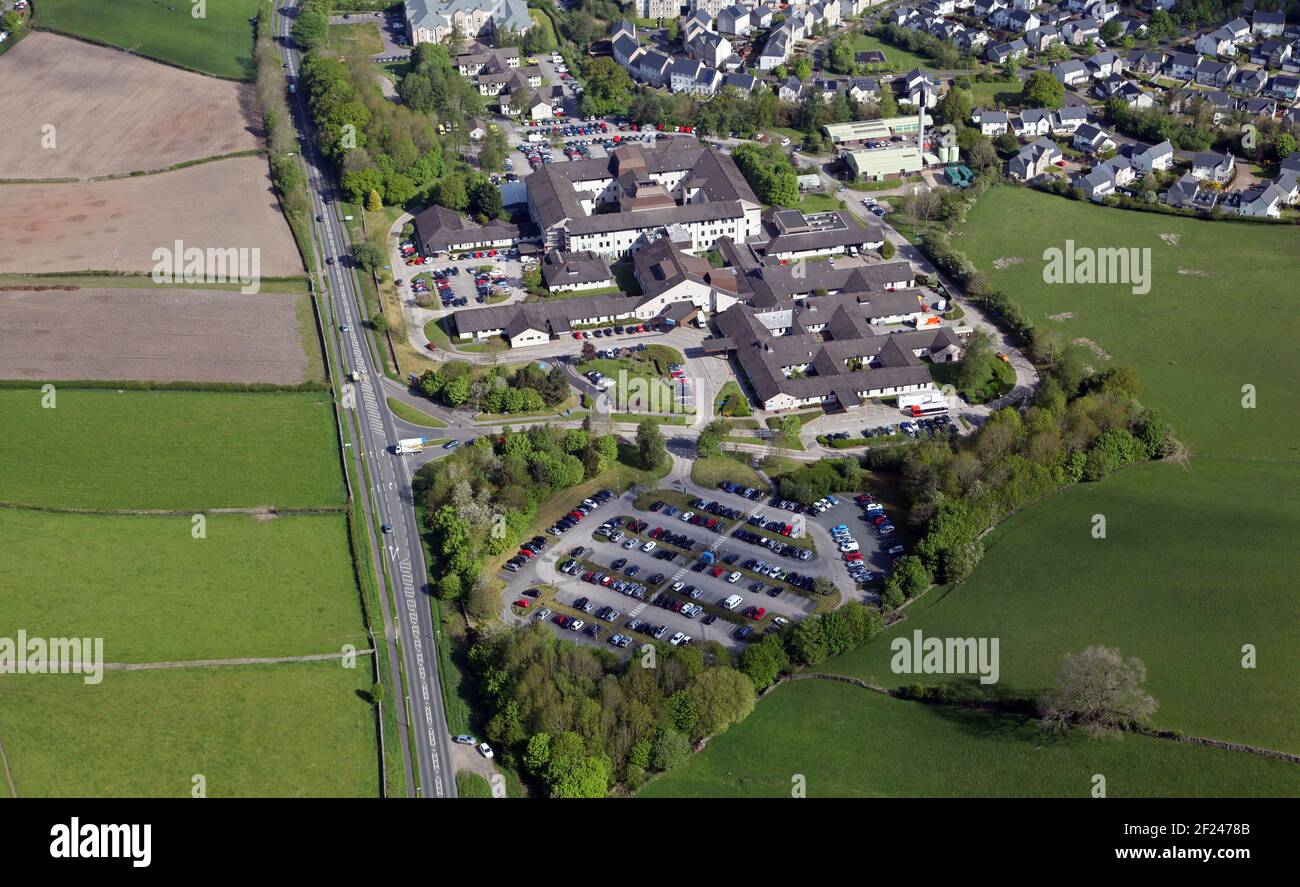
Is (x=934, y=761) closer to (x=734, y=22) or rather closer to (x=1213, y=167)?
(x=1213, y=167)

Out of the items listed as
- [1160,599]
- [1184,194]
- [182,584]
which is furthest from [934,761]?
[1184,194]

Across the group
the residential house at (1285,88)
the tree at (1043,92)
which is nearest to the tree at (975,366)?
the tree at (1043,92)

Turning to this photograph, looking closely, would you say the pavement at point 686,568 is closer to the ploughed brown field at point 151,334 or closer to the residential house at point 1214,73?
the ploughed brown field at point 151,334

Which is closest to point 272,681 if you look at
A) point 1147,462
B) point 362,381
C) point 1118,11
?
point 362,381

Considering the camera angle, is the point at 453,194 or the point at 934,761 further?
the point at 453,194

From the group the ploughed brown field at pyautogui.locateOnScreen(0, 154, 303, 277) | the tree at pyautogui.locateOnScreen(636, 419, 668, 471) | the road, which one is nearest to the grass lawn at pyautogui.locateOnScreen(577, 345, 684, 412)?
the tree at pyautogui.locateOnScreen(636, 419, 668, 471)

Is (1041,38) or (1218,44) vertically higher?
(1041,38)
